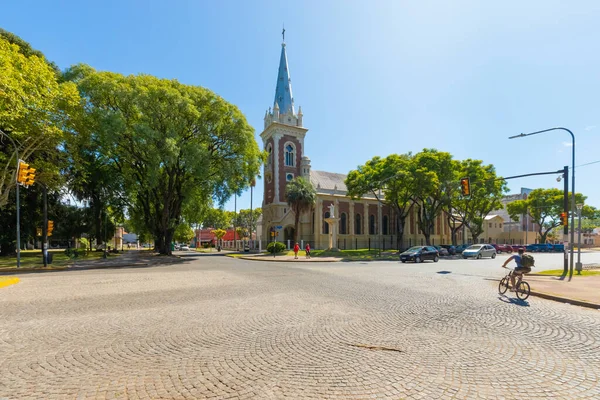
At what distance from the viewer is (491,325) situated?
670 cm

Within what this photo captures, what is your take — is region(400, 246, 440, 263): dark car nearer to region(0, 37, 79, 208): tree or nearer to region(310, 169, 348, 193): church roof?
region(0, 37, 79, 208): tree

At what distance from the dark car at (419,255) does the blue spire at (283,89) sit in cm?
3691

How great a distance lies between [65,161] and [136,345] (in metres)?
25.8

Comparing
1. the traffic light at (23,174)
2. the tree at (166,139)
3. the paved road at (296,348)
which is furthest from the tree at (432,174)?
the traffic light at (23,174)

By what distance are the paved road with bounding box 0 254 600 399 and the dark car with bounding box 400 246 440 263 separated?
1764cm

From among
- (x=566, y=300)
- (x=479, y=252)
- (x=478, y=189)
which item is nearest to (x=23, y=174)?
(x=566, y=300)

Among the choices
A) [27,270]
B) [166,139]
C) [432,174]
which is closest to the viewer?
[27,270]

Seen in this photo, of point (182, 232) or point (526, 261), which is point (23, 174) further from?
point (182, 232)

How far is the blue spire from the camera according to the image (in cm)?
5722

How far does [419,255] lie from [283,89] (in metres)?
41.3

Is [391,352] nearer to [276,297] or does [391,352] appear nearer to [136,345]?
[136,345]

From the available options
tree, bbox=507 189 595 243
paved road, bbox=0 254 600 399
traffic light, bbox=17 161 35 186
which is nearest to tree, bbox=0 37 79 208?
traffic light, bbox=17 161 35 186

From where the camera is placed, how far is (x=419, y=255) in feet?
89.3

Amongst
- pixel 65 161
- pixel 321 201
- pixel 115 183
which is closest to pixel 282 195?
pixel 321 201
